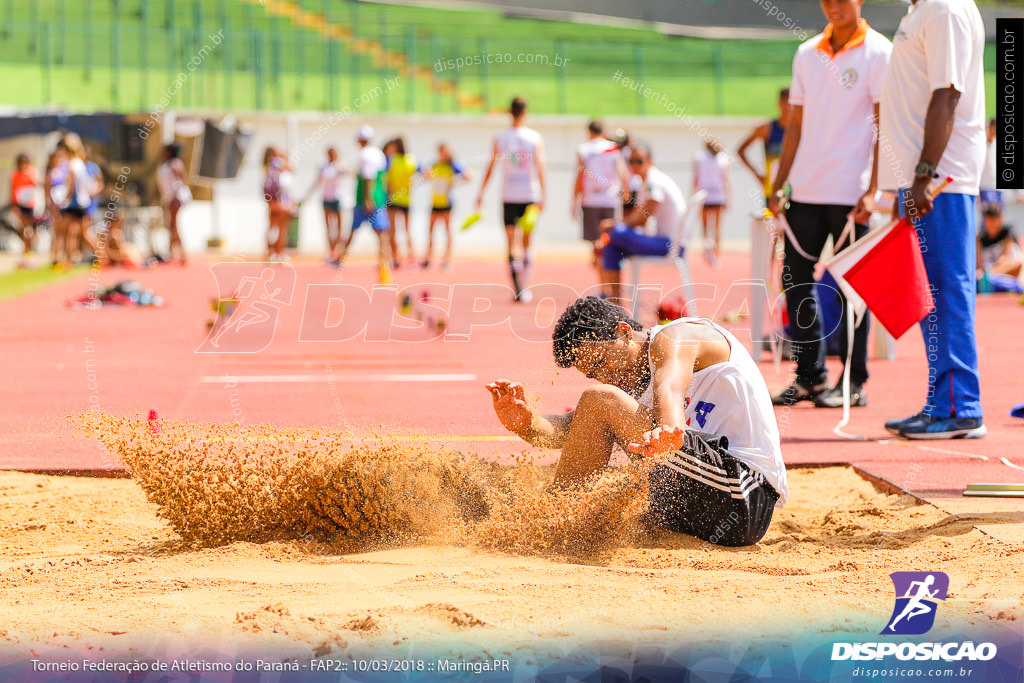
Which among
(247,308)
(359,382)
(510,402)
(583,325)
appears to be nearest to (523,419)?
(510,402)

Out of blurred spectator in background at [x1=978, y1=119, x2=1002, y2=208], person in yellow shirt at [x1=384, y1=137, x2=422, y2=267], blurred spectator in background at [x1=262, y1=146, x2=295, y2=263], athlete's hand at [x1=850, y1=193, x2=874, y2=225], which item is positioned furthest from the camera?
blurred spectator in background at [x1=262, y1=146, x2=295, y2=263]

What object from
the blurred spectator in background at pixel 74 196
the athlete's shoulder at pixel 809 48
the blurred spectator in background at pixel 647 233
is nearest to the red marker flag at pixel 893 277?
the athlete's shoulder at pixel 809 48

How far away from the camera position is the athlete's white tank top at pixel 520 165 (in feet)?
46.9

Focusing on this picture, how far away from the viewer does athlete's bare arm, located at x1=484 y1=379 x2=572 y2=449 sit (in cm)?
436

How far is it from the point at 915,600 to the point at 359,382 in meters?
5.62

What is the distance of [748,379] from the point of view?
4188 millimetres

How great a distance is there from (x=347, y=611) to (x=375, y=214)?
1700 cm

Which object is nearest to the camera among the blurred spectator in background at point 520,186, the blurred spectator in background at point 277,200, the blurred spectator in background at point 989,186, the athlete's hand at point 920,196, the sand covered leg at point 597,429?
the sand covered leg at point 597,429

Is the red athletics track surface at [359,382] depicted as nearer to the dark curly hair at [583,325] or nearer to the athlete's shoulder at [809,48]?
the dark curly hair at [583,325]

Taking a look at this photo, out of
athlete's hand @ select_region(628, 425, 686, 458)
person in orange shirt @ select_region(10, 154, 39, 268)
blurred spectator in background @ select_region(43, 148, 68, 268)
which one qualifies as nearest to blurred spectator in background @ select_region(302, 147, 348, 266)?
blurred spectator in background @ select_region(43, 148, 68, 268)

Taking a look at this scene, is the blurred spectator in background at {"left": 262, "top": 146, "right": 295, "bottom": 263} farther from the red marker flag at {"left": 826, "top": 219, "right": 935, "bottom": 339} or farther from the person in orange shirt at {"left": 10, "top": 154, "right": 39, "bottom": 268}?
the red marker flag at {"left": 826, "top": 219, "right": 935, "bottom": 339}

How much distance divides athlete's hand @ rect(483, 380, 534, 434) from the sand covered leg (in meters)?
0.19

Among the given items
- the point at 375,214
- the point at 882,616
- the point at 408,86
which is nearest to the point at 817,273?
the point at 882,616

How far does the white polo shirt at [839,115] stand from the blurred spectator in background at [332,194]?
50.5 ft
